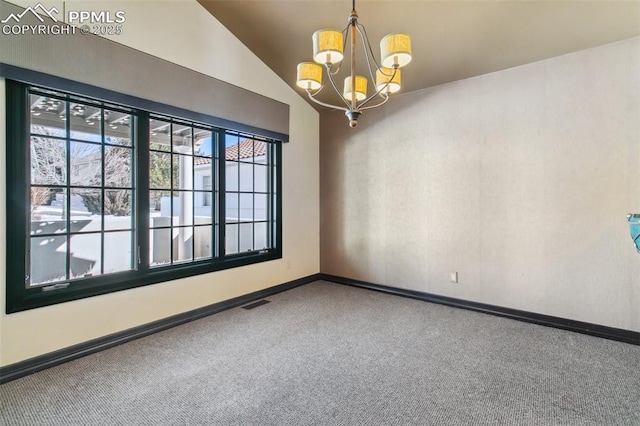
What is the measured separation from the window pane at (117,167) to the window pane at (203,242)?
3.24ft

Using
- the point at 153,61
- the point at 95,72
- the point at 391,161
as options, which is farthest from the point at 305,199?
the point at 95,72

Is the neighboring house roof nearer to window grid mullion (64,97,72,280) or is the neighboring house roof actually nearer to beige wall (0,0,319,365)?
beige wall (0,0,319,365)

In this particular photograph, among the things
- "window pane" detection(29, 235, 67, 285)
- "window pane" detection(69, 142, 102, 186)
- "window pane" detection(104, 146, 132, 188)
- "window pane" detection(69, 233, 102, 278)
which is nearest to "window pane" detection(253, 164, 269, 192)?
"window pane" detection(104, 146, 132, 188)

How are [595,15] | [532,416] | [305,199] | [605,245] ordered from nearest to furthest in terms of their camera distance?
[532,416] → [595,15] → [605,245] → [305,199]

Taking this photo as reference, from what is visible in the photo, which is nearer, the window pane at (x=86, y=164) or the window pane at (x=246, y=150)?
the window pane at (x=86, y=164)

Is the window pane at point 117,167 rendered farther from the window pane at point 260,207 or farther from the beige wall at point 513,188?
the beige wall at point 513,188

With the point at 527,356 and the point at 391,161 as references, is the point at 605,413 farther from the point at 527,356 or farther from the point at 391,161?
the point at 391,161

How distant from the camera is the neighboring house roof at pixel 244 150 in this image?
403 cm

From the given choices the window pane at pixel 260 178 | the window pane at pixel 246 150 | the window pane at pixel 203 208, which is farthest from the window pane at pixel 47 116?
the window pane at pixel 260 178

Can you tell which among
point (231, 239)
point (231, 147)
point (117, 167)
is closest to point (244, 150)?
point (231, 147)

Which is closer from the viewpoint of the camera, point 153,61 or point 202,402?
point 202,402

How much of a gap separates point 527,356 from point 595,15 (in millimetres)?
3020

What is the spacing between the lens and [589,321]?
3.12 m

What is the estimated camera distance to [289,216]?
15.6 feet
